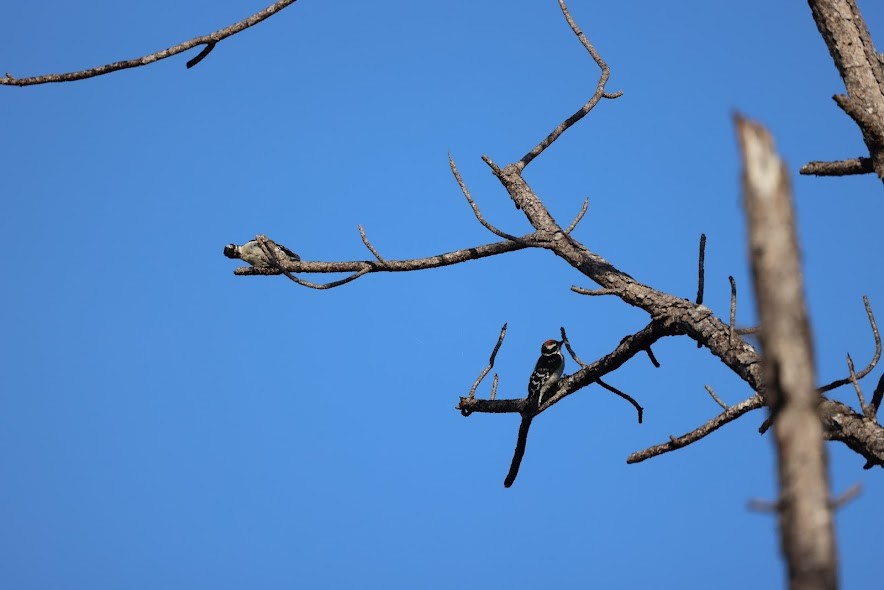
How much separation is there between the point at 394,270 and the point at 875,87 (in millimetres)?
3032

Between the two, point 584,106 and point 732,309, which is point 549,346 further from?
point 732,309

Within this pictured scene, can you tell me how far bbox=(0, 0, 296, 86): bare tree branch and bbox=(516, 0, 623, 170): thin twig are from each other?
2386 mm

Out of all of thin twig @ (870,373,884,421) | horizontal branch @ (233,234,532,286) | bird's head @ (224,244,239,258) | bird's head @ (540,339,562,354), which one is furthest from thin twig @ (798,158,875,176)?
bird's head @ (224,244,239,258)

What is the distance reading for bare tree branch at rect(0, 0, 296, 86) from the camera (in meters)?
5.47

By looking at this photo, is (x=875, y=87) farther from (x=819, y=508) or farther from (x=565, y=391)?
(x=819, y=508)

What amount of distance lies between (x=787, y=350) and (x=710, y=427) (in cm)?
334

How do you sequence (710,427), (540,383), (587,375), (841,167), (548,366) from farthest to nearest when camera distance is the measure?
1. (548,366)
2. (540,383)
3. (587,375)
4. (710,427)
5. (841,167)

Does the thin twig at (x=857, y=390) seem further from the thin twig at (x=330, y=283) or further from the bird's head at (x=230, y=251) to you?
the bird's head at (x=230, y=251)

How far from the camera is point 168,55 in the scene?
5.60 m

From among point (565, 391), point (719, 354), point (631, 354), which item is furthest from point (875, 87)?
point (565, 391)

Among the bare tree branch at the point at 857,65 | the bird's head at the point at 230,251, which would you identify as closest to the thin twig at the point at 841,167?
the bare tree branch at the point at 857,65

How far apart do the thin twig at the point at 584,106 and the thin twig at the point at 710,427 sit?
2643 mm

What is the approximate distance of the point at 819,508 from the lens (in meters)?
2.34

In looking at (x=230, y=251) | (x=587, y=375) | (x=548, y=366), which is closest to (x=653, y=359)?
(x=587, y=375)
